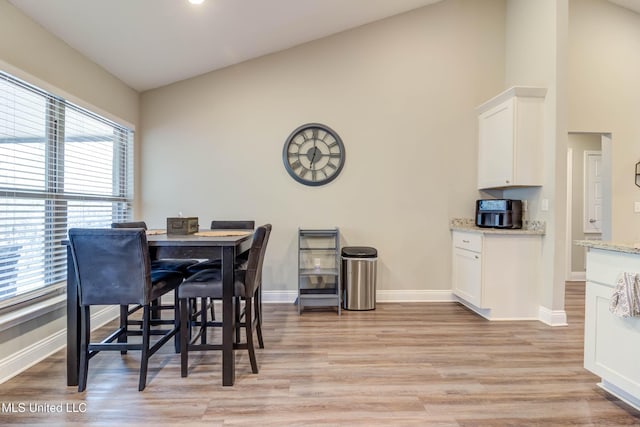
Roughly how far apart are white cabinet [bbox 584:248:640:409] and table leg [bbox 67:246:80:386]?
122 inches

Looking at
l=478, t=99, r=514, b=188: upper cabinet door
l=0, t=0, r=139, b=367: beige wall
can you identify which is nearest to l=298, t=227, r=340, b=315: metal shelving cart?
l=478, t=99, r=514, b=188: upper cabinet door

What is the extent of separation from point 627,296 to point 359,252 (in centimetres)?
225

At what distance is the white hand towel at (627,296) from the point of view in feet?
5.41

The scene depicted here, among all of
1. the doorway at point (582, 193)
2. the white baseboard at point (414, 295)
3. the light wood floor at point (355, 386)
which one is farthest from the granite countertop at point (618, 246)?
the doorway at point (582, 193)

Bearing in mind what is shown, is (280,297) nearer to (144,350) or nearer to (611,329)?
(144,350)

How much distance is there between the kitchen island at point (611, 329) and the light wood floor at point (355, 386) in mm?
171

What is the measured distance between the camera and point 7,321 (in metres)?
2.10

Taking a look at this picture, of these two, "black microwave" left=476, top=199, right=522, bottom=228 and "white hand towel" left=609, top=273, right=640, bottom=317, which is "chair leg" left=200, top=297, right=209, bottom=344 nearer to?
"white hand towel" left=609, top=273, right=640, bottom=317

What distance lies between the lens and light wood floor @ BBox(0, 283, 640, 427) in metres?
1.75

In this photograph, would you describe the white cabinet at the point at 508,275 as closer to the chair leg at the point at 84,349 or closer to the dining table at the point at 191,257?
the dining table at the point at 191,257

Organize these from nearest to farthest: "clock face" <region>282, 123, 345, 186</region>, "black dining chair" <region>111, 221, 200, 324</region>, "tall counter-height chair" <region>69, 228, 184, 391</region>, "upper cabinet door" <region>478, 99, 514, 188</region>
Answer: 1. "tall counter-height chair" <region>69, 228, 184, 391</region>
2. "black dining chair" <region>111, 221, 200, 324</region>
3. "upper cabinet door" <region>478, 99, 514, 188</region>
4. "clock face" <region>282, 123, 345, 186</region>

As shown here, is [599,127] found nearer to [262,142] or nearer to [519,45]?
[519,45]

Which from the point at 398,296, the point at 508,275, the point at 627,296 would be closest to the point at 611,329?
the point at 627,296

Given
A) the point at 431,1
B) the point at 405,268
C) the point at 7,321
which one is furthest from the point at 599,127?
the point at 7,321
